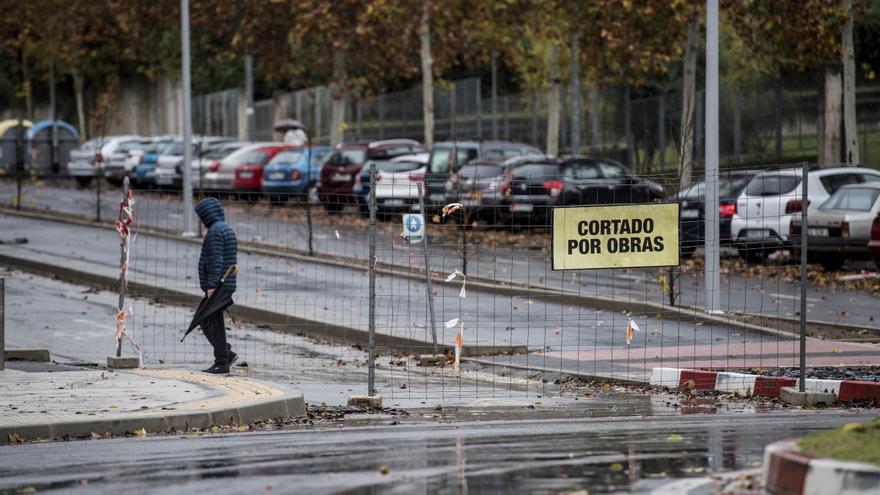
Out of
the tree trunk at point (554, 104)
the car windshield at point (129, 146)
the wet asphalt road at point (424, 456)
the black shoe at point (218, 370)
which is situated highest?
the tree trunk at point (554, 104)

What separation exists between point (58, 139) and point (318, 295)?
1366 inches

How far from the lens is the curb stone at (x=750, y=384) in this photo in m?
12.6

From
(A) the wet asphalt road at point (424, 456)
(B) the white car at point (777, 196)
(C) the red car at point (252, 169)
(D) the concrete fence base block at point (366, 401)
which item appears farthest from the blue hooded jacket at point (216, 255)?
(C) the red car at point (252, 169)

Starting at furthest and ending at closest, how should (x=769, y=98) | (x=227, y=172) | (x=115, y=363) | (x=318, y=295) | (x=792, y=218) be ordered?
(x=227, y=172) → (x=769, y=98) → (x=792, y=218) → (x=318, y=295) → (x=115, y=363)

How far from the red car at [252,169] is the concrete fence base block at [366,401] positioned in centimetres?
2957

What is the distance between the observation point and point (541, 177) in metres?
32.0

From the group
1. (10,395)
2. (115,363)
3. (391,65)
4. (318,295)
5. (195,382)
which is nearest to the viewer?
(10,395)

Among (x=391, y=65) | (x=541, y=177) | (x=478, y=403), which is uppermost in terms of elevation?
(x=391, y=65)

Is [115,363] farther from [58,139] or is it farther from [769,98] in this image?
[58,139]

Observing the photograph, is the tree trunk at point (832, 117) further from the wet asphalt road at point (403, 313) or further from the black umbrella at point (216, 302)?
the black umbrella at point (216, 302)

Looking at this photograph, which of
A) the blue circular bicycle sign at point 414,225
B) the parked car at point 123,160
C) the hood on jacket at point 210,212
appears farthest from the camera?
the parked car at point 123,160

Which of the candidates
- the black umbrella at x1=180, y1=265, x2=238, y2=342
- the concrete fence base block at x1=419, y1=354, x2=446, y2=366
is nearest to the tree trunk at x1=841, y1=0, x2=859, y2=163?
the concrete fence base block at x1=419, y1=354, x2=446, y2=366

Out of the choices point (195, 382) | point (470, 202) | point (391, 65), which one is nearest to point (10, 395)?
point (195, 382)

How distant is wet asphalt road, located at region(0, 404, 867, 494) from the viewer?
27.5 ft
